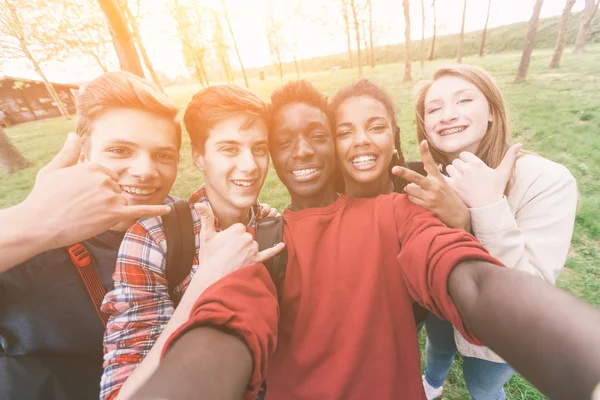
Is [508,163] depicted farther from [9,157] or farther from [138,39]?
[138,39]

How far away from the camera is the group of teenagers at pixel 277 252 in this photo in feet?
3.32

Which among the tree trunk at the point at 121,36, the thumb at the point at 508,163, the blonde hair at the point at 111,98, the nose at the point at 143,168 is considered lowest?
the thumb at the point at 508,163

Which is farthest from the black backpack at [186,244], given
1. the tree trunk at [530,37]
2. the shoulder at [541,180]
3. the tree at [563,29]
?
the tree at [563,29]

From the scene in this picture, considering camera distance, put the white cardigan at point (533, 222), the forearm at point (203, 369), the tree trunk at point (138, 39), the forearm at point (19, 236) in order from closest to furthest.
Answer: the forearm at point (203, 369) → the forearm at point (19, 236) → the white cardigan at point (533, 222) → the tree trunk at point (138, 39)

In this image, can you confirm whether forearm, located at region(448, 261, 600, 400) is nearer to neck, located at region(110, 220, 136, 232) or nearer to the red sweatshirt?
the red sweatshirt

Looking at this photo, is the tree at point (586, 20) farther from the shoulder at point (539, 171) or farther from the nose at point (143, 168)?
the nose at point (143, 168)

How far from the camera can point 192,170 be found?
299 inches

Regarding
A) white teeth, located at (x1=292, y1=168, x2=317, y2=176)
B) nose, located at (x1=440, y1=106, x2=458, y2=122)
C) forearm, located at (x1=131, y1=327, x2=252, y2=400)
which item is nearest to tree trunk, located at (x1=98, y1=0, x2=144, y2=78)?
white teeth, located at (x1=292, y1=168, x2=317, y2=176)

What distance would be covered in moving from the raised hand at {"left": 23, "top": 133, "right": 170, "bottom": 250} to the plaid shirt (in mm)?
207

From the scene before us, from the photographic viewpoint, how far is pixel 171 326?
1327 millimetres

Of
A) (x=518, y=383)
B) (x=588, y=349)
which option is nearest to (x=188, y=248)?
(x=588, y=349)

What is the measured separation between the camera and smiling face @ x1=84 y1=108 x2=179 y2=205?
5.33 feet

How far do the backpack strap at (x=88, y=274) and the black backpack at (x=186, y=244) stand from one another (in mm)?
413

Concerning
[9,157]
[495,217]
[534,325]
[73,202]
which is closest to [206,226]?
[73,202]
